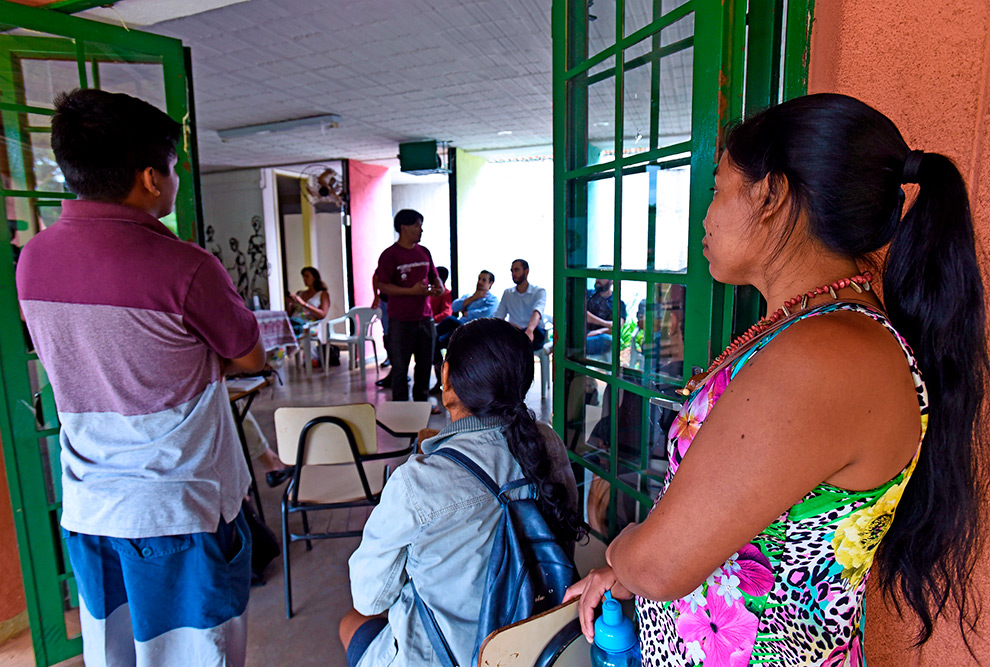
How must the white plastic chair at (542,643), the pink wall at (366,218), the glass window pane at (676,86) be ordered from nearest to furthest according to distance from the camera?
the white plastic chair at (542,643) < the glass window pane at (676,86) < the pink wall at (366,218)

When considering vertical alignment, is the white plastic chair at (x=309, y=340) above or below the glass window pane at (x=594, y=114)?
below

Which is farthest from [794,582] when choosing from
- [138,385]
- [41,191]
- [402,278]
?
[402,278]

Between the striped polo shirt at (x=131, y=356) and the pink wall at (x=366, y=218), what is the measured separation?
7063mm

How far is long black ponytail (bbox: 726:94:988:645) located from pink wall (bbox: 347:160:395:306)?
7818 millimetres

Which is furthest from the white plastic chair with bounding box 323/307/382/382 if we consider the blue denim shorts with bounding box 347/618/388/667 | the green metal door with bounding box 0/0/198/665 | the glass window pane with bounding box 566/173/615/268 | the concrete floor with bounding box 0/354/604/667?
the blue denim shorts with bounding box 347/618/388/667

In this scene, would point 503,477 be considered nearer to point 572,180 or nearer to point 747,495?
point 747,495

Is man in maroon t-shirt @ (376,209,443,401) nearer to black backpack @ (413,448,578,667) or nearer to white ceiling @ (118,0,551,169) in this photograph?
white ceiling @ (118,0,551,169)

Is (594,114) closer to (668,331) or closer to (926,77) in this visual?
(668,331)

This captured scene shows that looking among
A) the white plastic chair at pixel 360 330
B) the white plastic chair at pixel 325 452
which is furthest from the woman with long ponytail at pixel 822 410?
the white plastic chair at pixel 360 330

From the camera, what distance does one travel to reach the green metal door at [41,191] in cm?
166

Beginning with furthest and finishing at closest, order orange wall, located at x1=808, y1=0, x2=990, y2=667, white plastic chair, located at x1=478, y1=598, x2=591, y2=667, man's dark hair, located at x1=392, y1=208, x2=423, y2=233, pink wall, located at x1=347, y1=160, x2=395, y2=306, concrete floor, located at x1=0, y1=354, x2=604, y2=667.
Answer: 1. pink wall, located at x1=347, y1=160, x2=395, y2=306
2. man's dark hair, located at x1=392, y1=208, x2=423, y2=233
3. concrete floor, located at x1=0, y1=354, x2=604, y2=667
4. orange wall, located at x1=808, y1=0, x2=990, y2=667
5. white plastic chair, located at x1=478, y1=598, x2=591, y2=667

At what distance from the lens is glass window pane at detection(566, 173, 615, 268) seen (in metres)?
1.48

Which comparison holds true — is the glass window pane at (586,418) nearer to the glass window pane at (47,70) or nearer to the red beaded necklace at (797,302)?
the red beaded necklace at (797,302)

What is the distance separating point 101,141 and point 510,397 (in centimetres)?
98
